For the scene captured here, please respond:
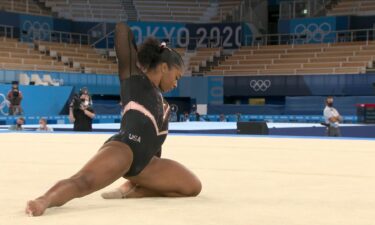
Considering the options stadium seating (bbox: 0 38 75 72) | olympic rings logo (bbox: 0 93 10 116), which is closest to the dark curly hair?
olympic rings logo (bbox: 0 93 10 116)

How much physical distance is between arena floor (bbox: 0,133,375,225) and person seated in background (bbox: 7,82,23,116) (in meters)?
11.4

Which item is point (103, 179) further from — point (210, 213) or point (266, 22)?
point (266, 22)

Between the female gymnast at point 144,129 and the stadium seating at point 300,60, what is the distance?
22.2 meters

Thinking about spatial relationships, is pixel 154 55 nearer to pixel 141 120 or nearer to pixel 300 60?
pixel 141 120

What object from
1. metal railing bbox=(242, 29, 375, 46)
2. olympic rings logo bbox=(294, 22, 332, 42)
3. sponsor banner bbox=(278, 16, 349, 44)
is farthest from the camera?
olympic rings logo bbox=(294, 22, 332, 42)

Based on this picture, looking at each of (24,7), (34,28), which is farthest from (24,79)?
(24,7)

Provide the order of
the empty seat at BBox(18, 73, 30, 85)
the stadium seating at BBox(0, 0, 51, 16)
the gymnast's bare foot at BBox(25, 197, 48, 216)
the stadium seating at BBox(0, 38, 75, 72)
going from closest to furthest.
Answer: the gymnast's bare foot at BBox(25, 197, 48, 216) → the empty seat at BBox(18, 73, 30, 85) → the stadium seating at BBox(0, 38, 75, 72) → the stadium seating at BBox(0, 0, 51, 16)

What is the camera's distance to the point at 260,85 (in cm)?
2628

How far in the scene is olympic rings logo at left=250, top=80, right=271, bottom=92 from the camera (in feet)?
85.6

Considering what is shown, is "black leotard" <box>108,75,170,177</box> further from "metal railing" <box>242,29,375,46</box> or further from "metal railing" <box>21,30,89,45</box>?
"metal railing" <box>242,29,375,46</box>

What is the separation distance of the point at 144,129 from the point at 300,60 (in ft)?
80.2

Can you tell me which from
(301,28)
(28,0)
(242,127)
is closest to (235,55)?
(301,28)

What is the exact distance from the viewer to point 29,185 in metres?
3.86

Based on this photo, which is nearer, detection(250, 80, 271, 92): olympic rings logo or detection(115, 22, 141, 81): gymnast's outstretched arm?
detection(115, 22, 141, 81): gymnast's outstretched arm
